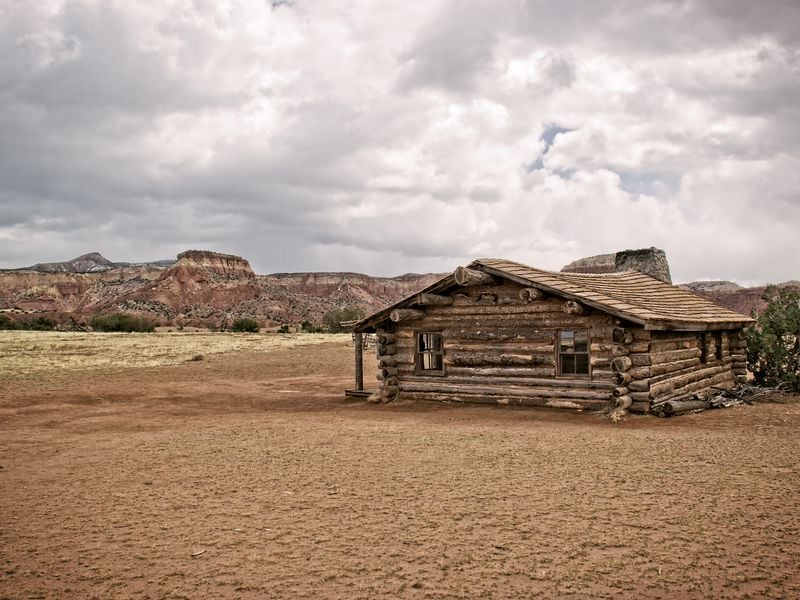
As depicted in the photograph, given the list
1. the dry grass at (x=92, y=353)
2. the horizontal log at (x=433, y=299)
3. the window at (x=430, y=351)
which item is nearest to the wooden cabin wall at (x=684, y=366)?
the horizontal log at (x=433, y=299)

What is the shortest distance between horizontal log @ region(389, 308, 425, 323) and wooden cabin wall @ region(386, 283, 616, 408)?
0.24 m

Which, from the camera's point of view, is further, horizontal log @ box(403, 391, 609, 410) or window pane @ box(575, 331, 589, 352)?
window pane @ box(575, 331, 589, 352)

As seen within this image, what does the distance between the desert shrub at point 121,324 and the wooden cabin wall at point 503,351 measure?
56139 millimetres

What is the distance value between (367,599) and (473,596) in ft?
2.65

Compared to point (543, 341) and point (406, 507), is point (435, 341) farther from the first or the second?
point (406, 507)

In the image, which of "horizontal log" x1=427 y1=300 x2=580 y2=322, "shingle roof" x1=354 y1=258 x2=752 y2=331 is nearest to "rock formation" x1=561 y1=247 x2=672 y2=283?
"shingle roof" x1=354 y1=258 x2=752 y2=331

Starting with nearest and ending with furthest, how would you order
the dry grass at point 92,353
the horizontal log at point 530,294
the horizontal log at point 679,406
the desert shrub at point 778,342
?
the horizontal log at point 679,406 → the horizontal log at point 530,294 → the desert shrub at point 778,342 → the dry grass at point 92,353

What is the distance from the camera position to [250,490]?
7496mm

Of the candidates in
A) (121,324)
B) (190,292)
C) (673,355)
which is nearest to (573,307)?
(673,355)

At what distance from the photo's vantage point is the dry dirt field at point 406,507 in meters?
4.87

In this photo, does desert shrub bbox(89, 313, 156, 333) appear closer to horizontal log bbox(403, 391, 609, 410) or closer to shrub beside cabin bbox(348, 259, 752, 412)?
shrub beside cabin bbox(348, 259, 752, 412)

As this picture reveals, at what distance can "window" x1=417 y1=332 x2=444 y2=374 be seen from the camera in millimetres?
16375

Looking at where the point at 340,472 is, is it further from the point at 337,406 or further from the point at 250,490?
the point at 337,406

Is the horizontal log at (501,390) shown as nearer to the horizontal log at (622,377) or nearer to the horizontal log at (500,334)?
the horizontal log at (622,377)
